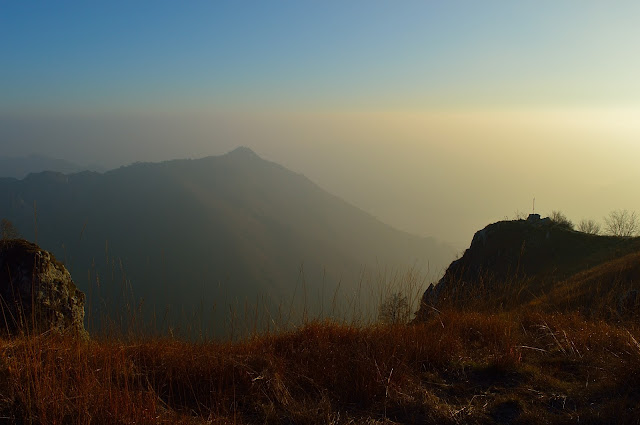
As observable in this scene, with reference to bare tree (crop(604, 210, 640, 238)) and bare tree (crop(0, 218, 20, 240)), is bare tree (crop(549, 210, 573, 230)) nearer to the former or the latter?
bare tree (crop(604, 210, 640, 238))

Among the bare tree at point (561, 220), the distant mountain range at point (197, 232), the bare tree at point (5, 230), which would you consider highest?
the bare tree at point (5, 230)

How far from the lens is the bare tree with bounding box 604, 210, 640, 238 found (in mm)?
33197

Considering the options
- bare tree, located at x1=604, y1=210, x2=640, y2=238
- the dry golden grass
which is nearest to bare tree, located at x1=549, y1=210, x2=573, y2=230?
bare tree, located at x1=604, y1=210, x2=640, y2=238

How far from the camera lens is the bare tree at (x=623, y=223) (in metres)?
33.2

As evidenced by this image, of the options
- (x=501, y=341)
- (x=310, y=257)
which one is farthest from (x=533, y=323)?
(x=310, y=257)

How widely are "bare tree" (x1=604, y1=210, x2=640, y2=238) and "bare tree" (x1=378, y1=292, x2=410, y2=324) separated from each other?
3650 cm

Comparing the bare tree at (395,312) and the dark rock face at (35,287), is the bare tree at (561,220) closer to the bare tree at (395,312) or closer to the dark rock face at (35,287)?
the bare tree at (395,312)

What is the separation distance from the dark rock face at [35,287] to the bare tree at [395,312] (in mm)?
4422

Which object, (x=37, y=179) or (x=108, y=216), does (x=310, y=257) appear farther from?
(x=37, y=179)

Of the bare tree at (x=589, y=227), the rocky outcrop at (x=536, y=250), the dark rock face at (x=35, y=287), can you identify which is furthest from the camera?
the bare tree at (x=589, y=227)

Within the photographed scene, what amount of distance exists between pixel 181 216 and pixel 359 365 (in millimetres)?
157461

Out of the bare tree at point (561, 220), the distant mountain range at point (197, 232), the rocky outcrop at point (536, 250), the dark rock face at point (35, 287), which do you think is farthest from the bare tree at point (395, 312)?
the distant mountain range at point (197, 232)

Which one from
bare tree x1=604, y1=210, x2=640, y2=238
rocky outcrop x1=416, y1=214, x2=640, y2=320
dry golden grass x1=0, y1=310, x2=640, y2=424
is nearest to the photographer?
dry golden grass x1=0, y1=310, x2=640, y2=424

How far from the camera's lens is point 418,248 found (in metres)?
165
